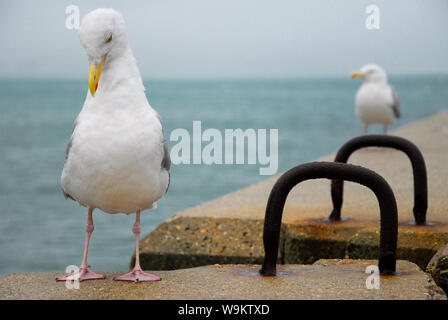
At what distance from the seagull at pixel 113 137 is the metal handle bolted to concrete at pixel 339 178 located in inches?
23.9

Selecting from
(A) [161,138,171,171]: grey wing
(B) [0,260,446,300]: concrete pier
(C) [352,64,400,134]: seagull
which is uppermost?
(C) [352,64,400,134]: seagull

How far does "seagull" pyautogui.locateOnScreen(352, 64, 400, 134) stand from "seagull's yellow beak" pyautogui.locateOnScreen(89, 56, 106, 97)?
8349 mm

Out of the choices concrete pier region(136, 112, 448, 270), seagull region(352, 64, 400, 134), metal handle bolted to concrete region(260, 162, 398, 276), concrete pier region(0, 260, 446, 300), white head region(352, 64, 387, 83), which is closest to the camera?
concrete pier region(0, 260, 446, 300)

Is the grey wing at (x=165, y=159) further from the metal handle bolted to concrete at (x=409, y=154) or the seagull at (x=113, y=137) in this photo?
the metal handle bolted to concrete at (x=409, y=154)

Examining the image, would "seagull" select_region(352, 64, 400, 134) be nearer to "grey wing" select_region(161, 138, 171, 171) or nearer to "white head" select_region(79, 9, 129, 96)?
"grey wing" select_region(161, 138, 171, 171)

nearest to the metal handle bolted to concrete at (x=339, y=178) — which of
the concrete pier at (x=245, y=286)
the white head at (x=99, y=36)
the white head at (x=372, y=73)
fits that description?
the concrete pier at (x=245, y=286)

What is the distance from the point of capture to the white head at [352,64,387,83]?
36.7 feet

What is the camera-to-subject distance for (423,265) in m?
3.79

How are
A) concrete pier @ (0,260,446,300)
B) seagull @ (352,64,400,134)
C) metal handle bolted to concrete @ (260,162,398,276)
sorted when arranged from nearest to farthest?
concrete pier @ (0,260,446,300) → metal handle bolted to concrete @ (260,162,398,276) → seagull @ (352,64,400,134)

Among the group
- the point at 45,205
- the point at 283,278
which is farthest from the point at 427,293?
the point at 45,205

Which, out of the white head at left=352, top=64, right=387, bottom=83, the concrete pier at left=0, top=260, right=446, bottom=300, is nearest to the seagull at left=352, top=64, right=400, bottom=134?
the white head at left=352, top=64, right=387, bottom=83

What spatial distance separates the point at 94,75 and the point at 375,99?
840 centimetres
